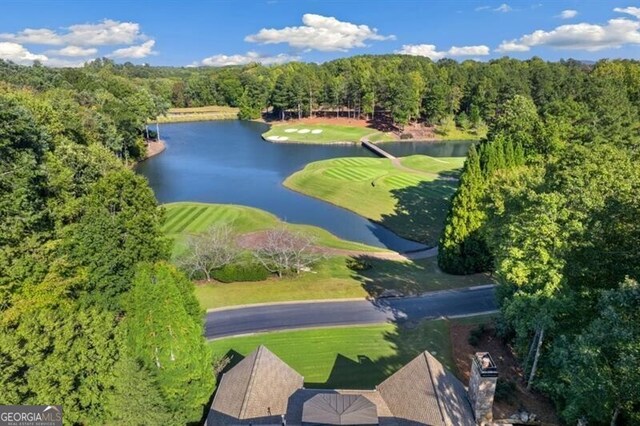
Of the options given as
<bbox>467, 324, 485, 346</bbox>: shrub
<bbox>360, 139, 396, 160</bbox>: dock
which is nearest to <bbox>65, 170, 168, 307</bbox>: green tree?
<bbox>467, 324, 485, 346</bbox>: shrub

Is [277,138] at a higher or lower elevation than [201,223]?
higher

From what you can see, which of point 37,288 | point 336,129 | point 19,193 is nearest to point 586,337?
point 37,288

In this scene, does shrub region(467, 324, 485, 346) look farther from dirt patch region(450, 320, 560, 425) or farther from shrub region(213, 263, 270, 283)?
shrub region(213, 263, 270, 283)

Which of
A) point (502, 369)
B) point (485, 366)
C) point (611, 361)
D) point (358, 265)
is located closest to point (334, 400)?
point (485, 366)

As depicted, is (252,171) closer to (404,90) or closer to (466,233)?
(466,233)

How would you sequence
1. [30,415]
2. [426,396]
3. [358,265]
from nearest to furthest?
1. [30,415]
2. [426,396]
3. [358,265]
